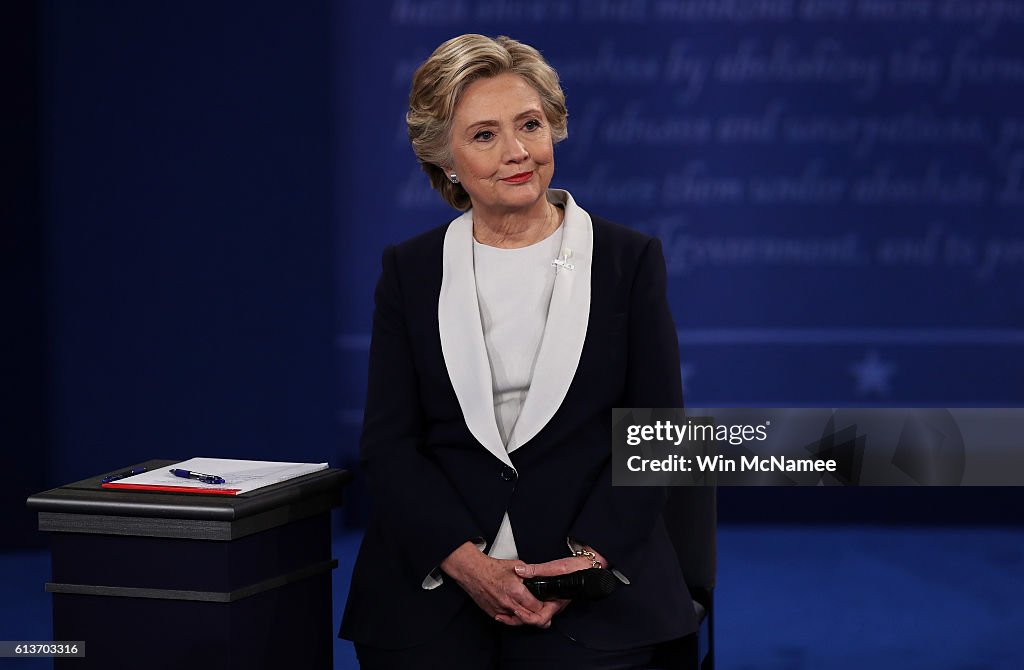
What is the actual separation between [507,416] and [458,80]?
56 cm

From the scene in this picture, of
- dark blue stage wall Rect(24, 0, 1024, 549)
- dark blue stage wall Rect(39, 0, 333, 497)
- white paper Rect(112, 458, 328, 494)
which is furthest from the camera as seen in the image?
dark blue stage wall Rect(24, 0, 1024, 549)

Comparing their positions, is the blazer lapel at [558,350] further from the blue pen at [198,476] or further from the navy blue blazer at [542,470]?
the blue pen at [198,476]

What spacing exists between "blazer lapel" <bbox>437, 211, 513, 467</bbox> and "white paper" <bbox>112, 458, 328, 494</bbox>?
34 cm

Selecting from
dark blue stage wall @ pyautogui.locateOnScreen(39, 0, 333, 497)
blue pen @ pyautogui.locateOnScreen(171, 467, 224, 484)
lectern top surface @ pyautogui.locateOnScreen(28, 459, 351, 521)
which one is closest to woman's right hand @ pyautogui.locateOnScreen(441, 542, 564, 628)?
lectern top surface @ pyautogui.locateOnScreen(28, 459, 351, 521)

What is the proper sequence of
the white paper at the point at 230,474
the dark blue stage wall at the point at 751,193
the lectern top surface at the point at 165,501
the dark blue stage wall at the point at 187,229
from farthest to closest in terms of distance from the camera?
the dark blue stage wall at the point at 751,193
the dark blue stage wall at the point at 187,229
the white paper at the point at 230,474
the lectern top surface at the point at 165,501

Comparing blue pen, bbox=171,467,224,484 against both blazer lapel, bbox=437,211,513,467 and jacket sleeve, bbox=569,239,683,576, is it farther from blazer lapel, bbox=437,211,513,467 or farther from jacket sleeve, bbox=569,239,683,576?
jacket sleeve, bbox=569,239,683,576

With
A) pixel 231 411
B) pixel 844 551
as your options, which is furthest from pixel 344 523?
pixel 844 551

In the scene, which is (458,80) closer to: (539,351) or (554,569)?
(539,351)

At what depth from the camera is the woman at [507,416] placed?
2.03 m

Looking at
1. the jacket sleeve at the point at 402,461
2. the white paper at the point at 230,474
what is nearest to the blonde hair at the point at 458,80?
the jacket sleeve at the point at 402,461

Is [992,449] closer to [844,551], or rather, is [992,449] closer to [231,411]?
[844,551]

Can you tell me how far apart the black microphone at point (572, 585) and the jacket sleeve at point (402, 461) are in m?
0.14

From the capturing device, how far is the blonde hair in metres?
2.10

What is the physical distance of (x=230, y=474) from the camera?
2.16m
